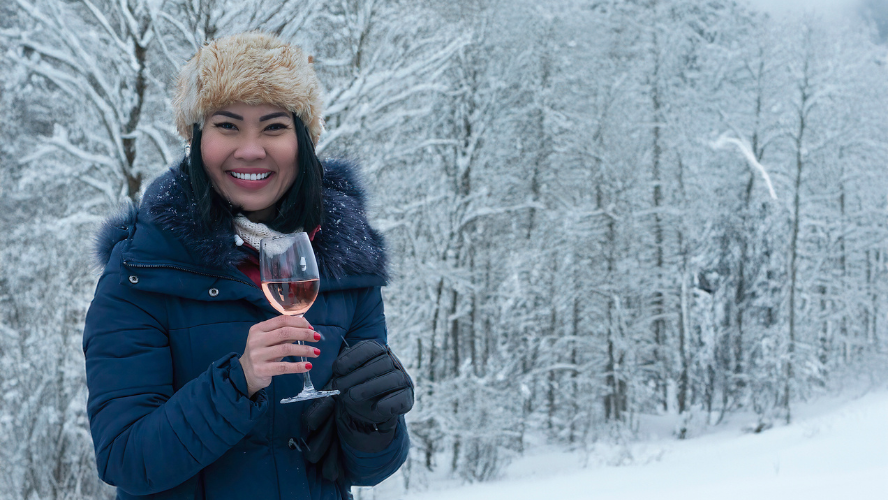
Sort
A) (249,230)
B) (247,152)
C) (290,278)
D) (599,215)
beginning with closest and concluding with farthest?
(290,278), (247,152), (249,230), (599,215)

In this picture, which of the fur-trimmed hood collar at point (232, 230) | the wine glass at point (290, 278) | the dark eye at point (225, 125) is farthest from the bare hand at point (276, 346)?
the dark eye at point (225, 125)

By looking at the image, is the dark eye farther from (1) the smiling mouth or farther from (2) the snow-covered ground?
(2) the snow-covered ground

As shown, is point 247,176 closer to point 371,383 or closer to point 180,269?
point 180,269

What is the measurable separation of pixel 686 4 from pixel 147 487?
19.3 meters

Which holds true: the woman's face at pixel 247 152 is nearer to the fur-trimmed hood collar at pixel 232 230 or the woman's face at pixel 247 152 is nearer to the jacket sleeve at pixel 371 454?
the fur-trimmed hood collar at pixel 232 230

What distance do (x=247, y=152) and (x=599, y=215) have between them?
1612 centimetres

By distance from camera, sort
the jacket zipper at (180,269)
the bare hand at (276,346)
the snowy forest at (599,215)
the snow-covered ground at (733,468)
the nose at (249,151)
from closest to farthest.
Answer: the bare hand at (276,346)
the jacket zipper at (180,269)
the nose at (249,151)
the snow-covered ground at (733,468)
the snowy forest at (599,215)

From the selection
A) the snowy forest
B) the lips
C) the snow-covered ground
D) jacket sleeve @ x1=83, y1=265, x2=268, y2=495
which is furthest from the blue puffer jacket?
the snow-covered ground

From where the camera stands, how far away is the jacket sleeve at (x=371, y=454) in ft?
5.36

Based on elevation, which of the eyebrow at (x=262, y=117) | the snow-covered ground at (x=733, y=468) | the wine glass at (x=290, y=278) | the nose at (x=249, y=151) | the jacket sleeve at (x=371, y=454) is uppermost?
the eyebrow at (x=262, y=117)

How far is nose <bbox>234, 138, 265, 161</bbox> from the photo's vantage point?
60.6 inches

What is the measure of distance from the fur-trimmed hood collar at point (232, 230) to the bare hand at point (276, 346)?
0.30m

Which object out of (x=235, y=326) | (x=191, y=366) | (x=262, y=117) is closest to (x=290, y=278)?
(x=235, y=326)

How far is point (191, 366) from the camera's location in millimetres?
1451
